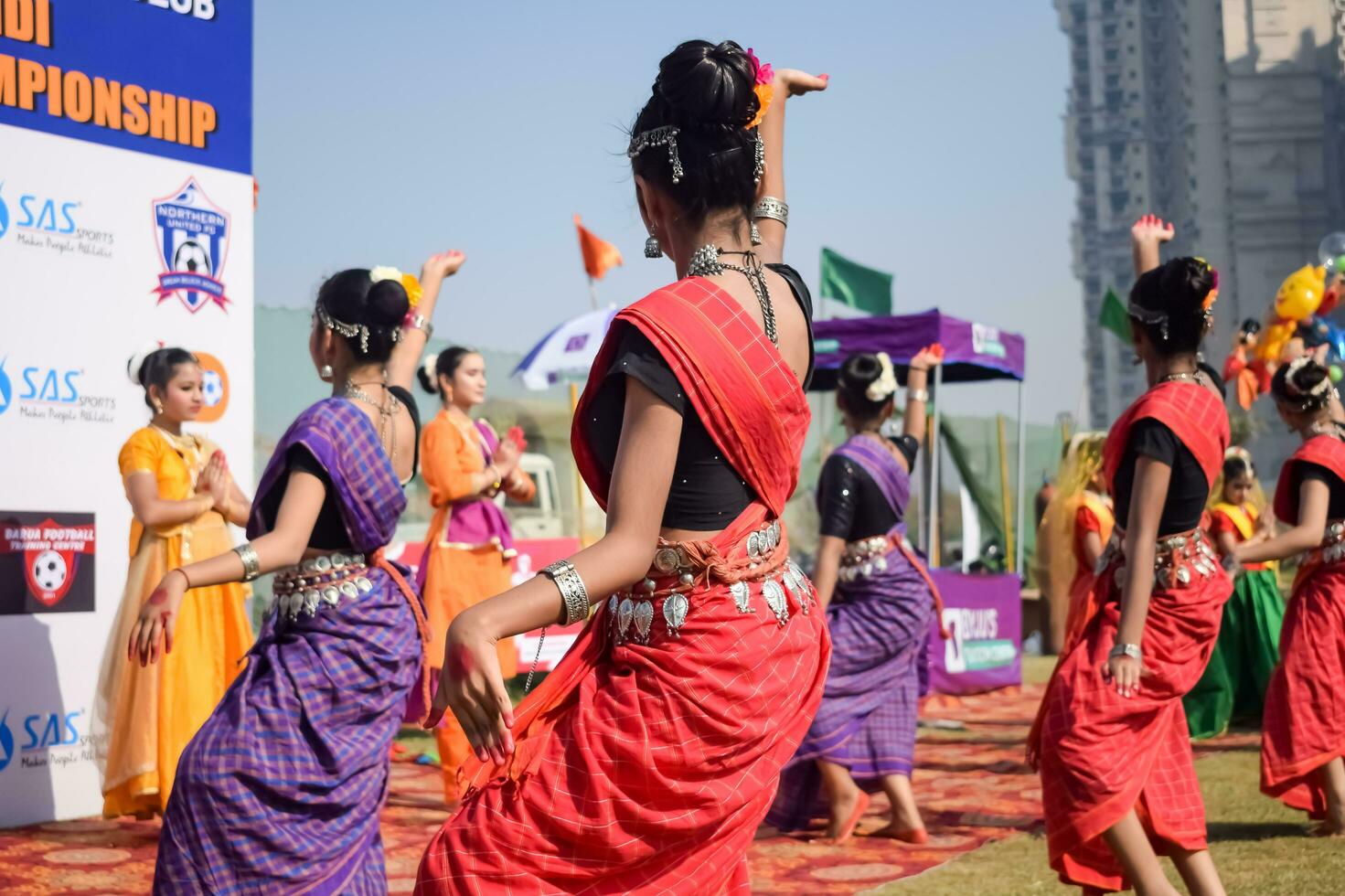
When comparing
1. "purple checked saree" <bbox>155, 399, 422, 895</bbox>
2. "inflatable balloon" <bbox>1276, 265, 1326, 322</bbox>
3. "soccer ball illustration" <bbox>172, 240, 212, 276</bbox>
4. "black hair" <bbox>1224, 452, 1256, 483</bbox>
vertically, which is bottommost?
"purple checked saree" <bbox>155, 399, 422, 895</bbox>

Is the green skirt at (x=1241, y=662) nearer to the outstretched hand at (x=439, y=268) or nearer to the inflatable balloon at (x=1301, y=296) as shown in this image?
the inflatable balloon at (x=1301, y=296)

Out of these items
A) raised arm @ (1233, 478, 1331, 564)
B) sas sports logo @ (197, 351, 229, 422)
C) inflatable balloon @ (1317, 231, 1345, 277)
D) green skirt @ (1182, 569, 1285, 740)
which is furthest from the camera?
green skirt @ (1182, 569, 1285, 740)

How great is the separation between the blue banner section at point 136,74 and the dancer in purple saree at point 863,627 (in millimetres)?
3062

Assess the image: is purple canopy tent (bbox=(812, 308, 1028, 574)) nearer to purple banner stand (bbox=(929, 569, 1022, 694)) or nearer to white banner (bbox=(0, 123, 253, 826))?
purple banner stand (bbox=(929, 569, 1022, 694))

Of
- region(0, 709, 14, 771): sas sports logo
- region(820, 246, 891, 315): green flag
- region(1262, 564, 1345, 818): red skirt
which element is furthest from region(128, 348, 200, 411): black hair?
region(820, 246, 891, 315): green flag

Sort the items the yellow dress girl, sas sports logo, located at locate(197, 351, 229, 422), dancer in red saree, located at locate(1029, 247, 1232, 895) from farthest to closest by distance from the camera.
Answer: sas sports logo, located at locate(197, 351, 229, 422), the yellow dress girl, dancer in red saree, located at locate(1029, 247, 1232, 895)

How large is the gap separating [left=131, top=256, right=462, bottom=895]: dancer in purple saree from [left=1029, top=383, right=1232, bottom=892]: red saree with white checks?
175 cm

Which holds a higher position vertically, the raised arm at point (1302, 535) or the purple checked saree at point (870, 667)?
the raised arm at point (1302, 535)

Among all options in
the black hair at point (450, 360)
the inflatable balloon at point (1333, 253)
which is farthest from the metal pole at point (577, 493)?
the inflatable balloon at point (1333, 253)

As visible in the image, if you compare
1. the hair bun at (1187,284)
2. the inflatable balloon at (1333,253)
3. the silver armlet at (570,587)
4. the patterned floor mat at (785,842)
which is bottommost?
the patterned floor mat at (785,842)

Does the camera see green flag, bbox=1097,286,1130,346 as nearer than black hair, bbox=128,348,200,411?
No

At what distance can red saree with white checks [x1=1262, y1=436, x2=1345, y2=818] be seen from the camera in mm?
5348

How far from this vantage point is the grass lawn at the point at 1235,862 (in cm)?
464

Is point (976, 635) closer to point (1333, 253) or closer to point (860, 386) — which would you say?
point (1333, 253)
